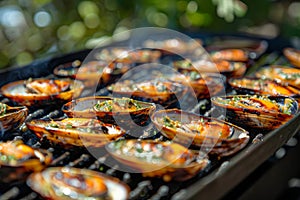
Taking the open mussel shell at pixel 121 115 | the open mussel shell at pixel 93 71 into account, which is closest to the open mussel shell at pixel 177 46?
the open mussel shell at pixel 93 71

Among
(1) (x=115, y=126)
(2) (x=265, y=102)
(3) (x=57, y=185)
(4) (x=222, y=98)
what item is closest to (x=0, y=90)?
(1) (x=115, y=126)

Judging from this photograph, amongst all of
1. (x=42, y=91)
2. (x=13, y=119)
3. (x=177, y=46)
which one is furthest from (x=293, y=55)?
(x=13, y=119)

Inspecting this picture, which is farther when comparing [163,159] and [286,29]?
[286,29]

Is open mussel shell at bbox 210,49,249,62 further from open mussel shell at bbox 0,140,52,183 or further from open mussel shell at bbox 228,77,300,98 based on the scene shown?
open mussel shell at bbox 0,140,52,183

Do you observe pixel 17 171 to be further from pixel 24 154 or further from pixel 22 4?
pixel 22 4

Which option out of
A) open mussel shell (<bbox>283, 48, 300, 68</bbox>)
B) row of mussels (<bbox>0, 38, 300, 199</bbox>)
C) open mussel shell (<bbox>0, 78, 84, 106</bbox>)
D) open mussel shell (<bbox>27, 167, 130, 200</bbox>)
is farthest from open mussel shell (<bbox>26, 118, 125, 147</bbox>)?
open mussel shell (<bbox>283, 48, 300, 68</bbox>)

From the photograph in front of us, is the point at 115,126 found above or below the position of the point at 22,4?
below

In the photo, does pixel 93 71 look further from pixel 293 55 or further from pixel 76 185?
pixel 293 55

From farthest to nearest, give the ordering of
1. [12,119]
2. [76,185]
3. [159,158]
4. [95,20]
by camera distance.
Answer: [95,20], [12,119], [159,158], [76,185]
